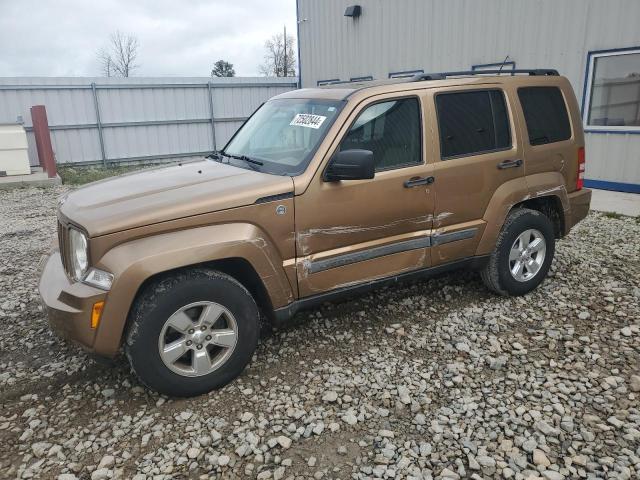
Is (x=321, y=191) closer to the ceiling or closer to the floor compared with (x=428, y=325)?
closer to the ceiling

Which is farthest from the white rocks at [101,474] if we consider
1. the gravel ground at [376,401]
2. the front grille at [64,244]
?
the front grille at [64,244]

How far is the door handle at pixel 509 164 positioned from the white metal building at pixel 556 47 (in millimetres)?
5635

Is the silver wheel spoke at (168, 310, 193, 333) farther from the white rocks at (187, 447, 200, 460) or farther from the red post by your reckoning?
the red post

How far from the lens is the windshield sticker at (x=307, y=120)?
3619mm

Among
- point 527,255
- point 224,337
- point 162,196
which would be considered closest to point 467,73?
point 527,255

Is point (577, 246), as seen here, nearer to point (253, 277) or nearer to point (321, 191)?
point (321, 191)

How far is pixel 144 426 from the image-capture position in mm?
2951

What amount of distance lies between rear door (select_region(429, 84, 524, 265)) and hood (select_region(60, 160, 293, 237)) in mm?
1380

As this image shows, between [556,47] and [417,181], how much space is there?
7.13 meters

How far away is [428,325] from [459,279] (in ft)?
3.55

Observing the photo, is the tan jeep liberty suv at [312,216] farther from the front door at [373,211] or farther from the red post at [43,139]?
the red post at [43,139]

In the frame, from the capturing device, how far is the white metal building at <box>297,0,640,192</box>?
27.4ft

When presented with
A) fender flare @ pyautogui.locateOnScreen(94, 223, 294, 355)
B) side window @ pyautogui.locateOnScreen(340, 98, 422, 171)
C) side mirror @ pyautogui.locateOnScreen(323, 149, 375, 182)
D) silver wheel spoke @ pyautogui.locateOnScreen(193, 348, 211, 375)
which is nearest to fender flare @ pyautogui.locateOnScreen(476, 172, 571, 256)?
side window @ pyautogui.locateOnScreen(340, 98, 422, 171)

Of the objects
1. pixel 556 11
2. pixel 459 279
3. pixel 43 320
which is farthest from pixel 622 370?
pixel 556 11
